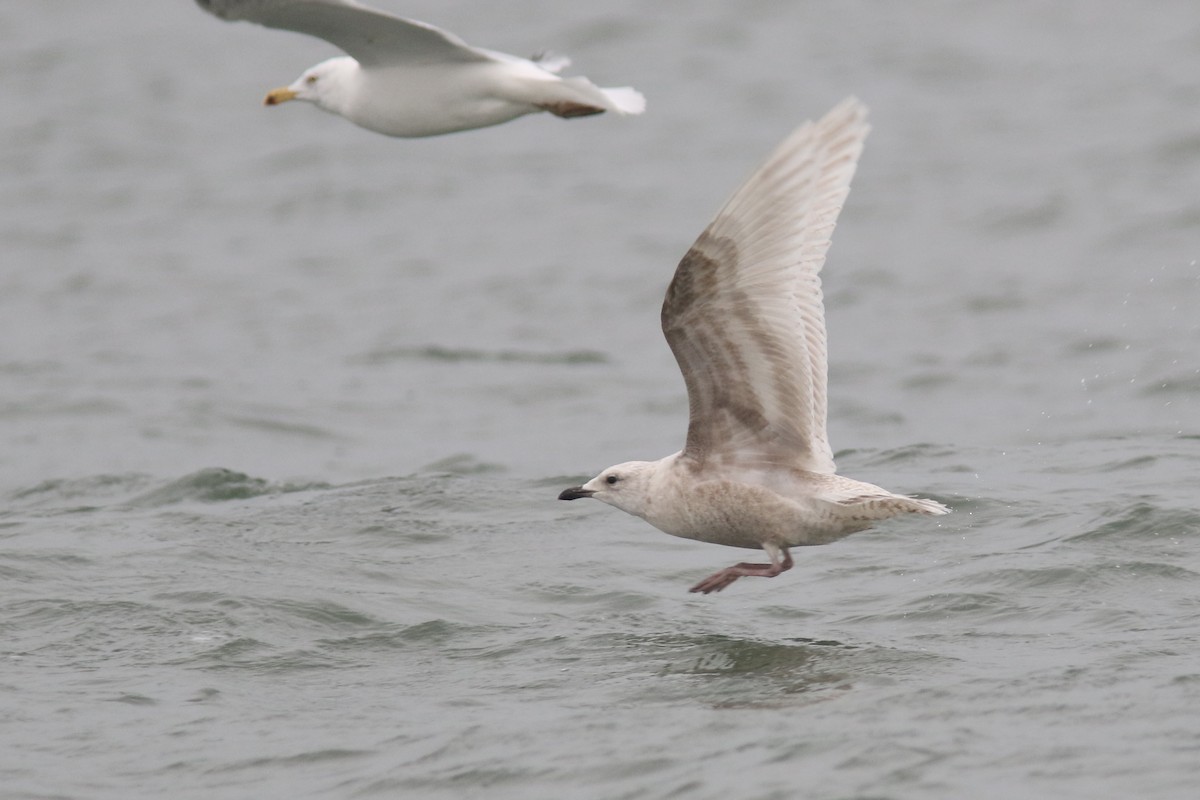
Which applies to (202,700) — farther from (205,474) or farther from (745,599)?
(205,474)

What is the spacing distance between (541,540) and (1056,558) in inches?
109

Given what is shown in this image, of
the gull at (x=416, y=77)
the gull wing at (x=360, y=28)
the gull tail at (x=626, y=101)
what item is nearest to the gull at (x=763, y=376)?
the gull tail at (x=626, y=101)

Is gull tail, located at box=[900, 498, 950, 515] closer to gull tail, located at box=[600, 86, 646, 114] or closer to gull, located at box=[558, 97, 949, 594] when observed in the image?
gull, located at box=[558, 97, 949, 594]

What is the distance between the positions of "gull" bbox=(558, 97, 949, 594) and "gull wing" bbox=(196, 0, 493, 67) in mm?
2524

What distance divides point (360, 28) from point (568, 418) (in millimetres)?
4928

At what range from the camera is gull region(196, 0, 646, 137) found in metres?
9.11

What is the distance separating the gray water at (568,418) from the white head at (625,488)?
0.59m

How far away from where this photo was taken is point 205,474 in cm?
1199

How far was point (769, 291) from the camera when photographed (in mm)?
7363

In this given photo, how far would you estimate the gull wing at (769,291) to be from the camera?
7.21 metres

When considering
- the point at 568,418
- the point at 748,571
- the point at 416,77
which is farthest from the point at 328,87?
the point at 568,418

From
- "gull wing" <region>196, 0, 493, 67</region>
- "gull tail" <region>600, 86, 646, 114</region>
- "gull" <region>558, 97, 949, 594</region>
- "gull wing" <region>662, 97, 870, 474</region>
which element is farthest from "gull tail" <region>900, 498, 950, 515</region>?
"gull wing" <region>196, 0, 493, 67</region>

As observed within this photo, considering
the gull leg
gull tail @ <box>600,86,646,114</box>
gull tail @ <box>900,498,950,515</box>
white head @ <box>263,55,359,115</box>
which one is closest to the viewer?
gull tail @ <box>900,498,950,515</box>

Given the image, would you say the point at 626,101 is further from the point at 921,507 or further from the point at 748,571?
the point at 921,507
